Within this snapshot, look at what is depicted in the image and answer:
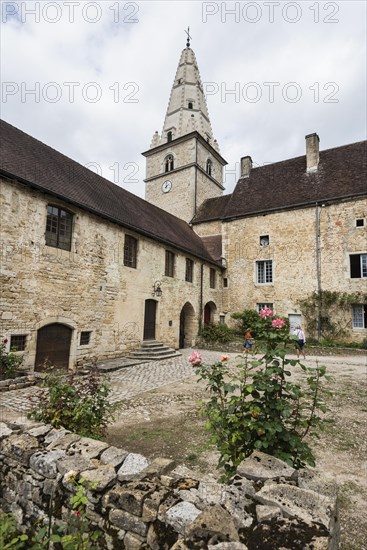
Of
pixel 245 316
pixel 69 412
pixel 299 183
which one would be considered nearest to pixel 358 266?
pixel 299 183

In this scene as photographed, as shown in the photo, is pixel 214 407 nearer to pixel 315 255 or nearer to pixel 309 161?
pixel 315 255

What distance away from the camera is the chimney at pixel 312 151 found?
1859cm

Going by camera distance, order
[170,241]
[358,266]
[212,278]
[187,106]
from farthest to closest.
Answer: [187,106]
[212,278]
[358,266]
[170,241]

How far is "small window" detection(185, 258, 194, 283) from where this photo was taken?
51.8ft

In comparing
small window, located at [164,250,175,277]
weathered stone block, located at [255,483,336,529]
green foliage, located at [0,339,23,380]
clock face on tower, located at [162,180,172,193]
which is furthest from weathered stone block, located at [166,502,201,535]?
clock face on tower, located at [162,180,172,193]

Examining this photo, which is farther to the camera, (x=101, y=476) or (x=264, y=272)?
(x=264, y=272)

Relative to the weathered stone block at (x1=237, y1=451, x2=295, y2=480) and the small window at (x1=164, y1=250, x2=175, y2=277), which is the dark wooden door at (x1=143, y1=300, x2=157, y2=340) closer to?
the small window at (x1=164, y1=250, x2=175, y2=277)

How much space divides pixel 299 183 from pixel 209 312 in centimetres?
1041

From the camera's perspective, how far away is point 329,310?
15.8 meters

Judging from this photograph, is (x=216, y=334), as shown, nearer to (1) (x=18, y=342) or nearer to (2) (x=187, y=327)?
(2) (x=187, y=327)

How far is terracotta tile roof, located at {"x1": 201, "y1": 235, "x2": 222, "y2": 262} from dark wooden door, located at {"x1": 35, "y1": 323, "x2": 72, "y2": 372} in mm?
12684

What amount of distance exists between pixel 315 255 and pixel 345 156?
23.2ft

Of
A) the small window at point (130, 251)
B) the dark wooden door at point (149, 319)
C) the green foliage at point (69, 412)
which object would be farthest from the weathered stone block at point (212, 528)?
the dark wooden door at point (149, 319)

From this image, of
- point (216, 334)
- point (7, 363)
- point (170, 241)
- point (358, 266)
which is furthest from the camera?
point (216, 334)
